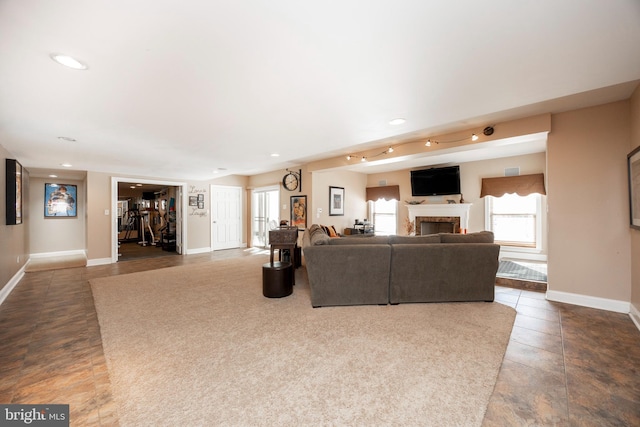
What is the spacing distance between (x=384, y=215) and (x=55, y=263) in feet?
28.3

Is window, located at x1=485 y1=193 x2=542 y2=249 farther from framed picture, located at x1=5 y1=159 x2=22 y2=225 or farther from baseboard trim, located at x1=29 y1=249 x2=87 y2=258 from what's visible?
baseboard trim, located at x1=29 y1=249 x2=87 y2=258

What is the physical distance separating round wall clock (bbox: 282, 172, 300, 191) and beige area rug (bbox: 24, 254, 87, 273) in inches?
199

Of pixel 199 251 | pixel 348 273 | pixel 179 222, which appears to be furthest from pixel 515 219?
pixel 179 222

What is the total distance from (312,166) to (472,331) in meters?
4.75

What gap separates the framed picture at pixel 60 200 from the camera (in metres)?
Answer: 6.91

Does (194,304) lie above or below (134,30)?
below

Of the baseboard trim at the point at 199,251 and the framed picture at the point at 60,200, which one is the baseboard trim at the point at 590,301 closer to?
the baseboard trim at the point at 199,251

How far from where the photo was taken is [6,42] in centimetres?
148

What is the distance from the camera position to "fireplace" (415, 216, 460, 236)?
21.1ft

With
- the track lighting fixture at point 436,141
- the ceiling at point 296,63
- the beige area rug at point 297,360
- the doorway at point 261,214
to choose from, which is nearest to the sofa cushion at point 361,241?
the beige area rug at point 297,360

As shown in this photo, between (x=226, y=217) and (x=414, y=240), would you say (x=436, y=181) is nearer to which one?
(x=414, y=240)

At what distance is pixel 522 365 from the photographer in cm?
200

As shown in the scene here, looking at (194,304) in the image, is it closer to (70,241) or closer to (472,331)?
(472,331)

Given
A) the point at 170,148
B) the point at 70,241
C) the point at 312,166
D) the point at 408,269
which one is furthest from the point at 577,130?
the point at 70,241
